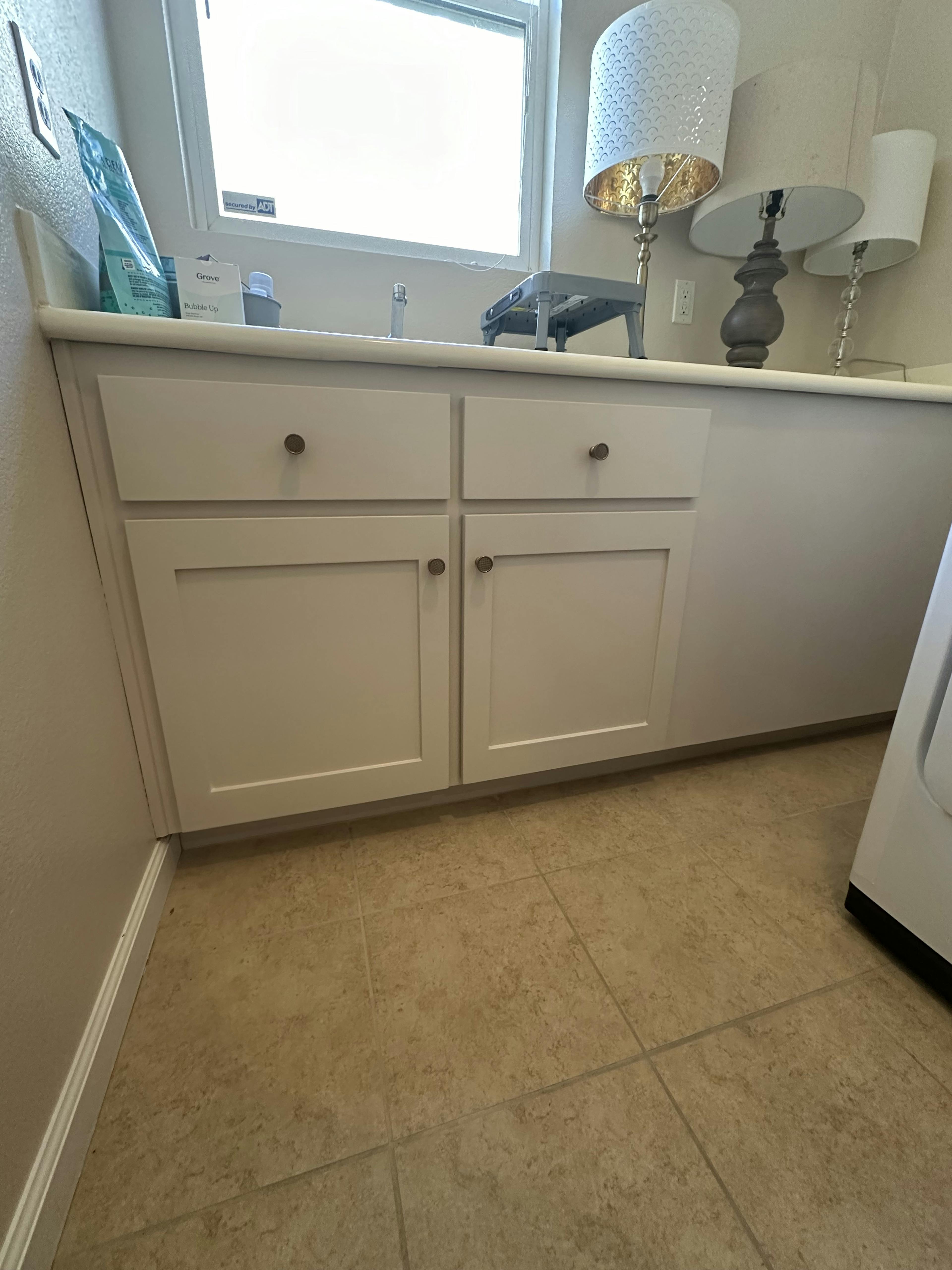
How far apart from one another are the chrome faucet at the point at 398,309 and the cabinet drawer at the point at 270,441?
1.22 ft

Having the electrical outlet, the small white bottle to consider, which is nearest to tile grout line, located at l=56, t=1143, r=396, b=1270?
the small white bottle

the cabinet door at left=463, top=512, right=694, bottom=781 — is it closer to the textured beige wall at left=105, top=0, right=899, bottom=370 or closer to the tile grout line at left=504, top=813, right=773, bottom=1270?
the tile grout line at left=504, top=813, right=773, bottom=1270

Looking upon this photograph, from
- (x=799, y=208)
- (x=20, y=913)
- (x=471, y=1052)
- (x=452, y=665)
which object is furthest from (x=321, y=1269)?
(x=799, y=208)

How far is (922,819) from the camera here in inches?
28.7

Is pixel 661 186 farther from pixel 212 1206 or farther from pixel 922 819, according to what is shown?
pixel 212 1206

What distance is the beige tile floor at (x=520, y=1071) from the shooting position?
511mm

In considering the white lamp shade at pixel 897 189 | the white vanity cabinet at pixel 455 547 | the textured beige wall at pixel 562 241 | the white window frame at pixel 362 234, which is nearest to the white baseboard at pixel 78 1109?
the white vanity cabinet at pixel 455 547

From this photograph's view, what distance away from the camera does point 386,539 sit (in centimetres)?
85

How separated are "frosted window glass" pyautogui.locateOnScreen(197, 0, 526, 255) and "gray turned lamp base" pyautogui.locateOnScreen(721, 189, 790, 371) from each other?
583 millimetres

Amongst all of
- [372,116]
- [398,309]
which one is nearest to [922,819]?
[398,309]

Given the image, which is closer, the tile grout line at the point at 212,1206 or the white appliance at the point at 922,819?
the tile grout line at the point at 212,1206

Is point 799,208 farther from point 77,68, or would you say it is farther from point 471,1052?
point 471,1052

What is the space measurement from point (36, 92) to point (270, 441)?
1.50 ft

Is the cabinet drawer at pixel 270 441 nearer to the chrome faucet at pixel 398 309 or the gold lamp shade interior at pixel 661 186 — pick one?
the chrome faucet at pixel 398 309
